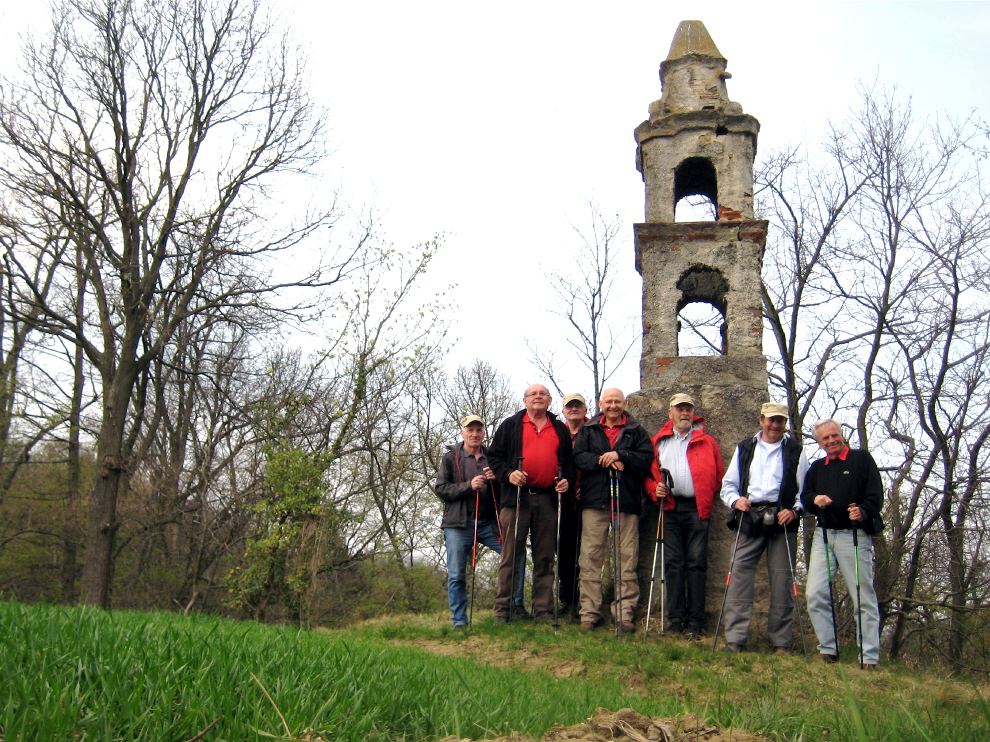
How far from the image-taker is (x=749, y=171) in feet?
33.4

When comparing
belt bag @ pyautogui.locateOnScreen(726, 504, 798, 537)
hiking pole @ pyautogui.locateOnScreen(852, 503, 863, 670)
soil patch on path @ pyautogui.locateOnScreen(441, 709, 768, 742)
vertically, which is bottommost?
soil patch on path @ pyautogui.locateOnScreen(441, 709, 768, 742)

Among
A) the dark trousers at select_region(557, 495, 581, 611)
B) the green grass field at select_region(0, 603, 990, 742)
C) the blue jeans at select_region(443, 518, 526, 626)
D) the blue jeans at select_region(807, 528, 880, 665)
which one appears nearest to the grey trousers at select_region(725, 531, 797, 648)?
the blue jeans at select_region(807, 528, 880, 665)

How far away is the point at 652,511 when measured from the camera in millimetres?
8688

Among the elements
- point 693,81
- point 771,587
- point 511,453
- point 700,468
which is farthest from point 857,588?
point 693,81

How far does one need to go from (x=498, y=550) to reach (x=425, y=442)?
51.6 ft

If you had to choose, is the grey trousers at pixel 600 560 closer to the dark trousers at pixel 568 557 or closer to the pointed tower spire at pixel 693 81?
the dark trousers at pixel 568 557

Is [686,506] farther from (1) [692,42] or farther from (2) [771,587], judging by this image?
(1) [692,42]

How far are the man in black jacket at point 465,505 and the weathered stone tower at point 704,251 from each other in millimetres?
1725

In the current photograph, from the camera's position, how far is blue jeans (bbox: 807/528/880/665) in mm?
7270

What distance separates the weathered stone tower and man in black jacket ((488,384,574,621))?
1.20 metres

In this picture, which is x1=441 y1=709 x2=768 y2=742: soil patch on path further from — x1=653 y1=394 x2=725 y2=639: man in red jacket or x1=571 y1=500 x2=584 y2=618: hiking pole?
x1=571 y1=500 x2=584 y2=618: hiking pole

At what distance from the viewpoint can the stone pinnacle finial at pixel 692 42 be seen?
10.7m

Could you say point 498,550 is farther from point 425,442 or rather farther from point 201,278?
point 425,442

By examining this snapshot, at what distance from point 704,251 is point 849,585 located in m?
3.78
